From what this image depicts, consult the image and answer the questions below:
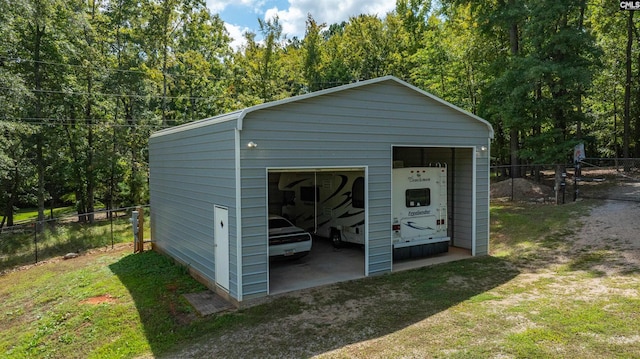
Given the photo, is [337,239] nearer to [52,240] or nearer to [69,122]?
[52,240]

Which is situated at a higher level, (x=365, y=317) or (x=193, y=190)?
(x=193, y=190)

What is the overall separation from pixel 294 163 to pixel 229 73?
19822mm

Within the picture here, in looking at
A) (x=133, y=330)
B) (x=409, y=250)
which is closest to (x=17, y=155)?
(x=133, y=330)

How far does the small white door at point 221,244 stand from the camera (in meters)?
6.89

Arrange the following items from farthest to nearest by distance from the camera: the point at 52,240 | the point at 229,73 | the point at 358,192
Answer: the point at 229,73 → the point at 52,240 → the point at 358,192

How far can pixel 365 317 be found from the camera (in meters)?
5.99

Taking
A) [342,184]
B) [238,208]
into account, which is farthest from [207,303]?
[342,184]

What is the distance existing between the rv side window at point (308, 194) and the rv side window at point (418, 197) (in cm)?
315

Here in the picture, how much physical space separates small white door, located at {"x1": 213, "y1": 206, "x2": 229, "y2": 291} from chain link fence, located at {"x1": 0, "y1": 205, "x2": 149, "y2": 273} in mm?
6591

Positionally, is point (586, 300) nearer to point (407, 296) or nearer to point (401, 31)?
point (407, 296)

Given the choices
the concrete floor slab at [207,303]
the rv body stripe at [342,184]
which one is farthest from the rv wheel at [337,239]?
the concrete floor slab at [207,303]

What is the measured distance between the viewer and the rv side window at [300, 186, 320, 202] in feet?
38.5

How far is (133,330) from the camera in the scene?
595cm

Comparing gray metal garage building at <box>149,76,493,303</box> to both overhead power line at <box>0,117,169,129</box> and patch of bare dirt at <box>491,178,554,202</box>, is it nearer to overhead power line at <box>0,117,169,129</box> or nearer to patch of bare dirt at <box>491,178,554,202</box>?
patch of bare dirt at <box>491,178,554,202</box>
